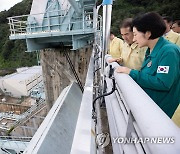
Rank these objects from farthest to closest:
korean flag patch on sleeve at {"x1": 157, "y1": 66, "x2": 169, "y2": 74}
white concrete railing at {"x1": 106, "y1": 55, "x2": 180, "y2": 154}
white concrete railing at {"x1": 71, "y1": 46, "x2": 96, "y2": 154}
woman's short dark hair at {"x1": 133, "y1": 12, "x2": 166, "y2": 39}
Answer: woman's short dark hair at {"x1": 133, "y1": 12, "x2": 166, "y2": 39}, korean flag patch on sleeve at {"x1": 157, "y1": 66, "x2": 169, "y2": 74}, white concrete railing at {"x1": 71, "y1": 46, "x2": 96, "y2": 154}, white concrete railing at {"x1": 106, "y1": 55, "x2": 180, "y2": 154}

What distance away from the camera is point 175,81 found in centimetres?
106

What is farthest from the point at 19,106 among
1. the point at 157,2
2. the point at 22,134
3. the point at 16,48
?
the point at 16,48

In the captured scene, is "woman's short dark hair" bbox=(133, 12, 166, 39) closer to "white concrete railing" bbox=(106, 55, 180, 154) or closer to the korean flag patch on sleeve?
the korean flag patch on sleeve

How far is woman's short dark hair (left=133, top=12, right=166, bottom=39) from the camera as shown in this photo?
1111 millimetres

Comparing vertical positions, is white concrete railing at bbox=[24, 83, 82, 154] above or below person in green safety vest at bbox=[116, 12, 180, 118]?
below

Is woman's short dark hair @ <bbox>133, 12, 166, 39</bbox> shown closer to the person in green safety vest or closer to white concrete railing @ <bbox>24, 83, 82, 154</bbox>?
the person in green safety vest

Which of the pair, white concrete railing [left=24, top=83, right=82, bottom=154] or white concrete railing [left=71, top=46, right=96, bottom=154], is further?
white concrete railing [left=24, top=83, right=82, bottom=154]

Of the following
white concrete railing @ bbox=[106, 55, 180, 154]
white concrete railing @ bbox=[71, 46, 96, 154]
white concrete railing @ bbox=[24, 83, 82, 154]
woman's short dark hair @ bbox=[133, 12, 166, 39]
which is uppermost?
woman's short dark hair @ bbox=[133, 12, 166, 39]

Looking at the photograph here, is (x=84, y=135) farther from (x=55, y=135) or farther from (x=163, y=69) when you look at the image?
(x=163, y=69)

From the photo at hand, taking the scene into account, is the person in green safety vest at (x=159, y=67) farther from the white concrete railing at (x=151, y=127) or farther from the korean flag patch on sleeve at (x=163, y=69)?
the white concrete railing at (x=151, y=127)

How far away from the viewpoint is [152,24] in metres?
1.12

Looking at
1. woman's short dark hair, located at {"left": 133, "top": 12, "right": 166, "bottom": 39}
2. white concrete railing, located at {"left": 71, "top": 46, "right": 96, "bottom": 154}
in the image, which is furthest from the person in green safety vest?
white concrete railing, located at {"left": 71, "top": 46, "right": 96, "bottom": 154}

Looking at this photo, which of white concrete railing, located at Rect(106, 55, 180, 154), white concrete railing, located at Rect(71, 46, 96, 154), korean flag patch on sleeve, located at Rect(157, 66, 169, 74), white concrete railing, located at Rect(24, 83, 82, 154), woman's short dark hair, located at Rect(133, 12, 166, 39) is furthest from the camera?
woman's short dark hair, located at Rect(133, 12, 166, 39)

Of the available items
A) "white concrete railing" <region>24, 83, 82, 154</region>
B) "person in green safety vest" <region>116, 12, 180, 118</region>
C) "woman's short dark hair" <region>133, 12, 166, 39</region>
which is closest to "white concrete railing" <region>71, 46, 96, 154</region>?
→ "white concrete railing" <region>24, 83, 82, 154</region>
